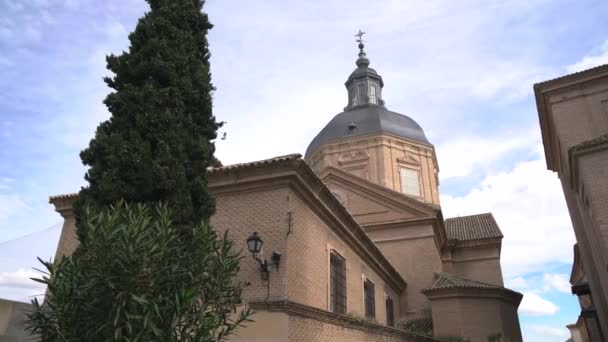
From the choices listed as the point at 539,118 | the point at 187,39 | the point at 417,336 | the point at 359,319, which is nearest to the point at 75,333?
the point at 187,39

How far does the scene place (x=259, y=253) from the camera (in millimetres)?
8289

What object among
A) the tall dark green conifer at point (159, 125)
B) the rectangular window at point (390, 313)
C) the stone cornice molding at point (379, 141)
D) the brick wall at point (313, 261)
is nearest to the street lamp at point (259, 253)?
the brick wall at point (313, 261)

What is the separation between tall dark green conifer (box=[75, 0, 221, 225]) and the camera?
6176 mm

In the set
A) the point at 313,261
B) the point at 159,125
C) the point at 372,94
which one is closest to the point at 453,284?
the point at 313,261

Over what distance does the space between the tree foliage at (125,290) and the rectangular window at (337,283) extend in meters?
5.83

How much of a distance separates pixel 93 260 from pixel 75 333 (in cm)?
70

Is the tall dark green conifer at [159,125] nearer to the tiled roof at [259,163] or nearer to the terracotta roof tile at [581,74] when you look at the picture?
the tiled roof at [259,163]

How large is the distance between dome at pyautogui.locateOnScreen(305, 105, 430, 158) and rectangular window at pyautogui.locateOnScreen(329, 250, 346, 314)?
17.2 m

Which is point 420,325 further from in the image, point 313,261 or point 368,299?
point 313,261

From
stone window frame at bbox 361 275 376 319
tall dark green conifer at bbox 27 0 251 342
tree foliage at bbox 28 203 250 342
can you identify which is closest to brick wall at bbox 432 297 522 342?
stone window frame at bbox 361 275 376 319

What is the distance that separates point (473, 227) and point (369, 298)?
15.3 metres

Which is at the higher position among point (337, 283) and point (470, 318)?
point (337, 283)

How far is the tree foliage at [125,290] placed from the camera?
4.13 m

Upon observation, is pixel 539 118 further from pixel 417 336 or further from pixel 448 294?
pixel 417 336
